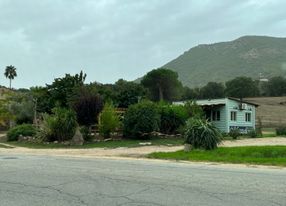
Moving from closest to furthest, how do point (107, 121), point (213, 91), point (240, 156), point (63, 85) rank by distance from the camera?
point (240, 156) → point (107, 121) → point (63, 85) → point (213, 91)

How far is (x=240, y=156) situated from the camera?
20094mm

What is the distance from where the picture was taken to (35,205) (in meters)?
8.95

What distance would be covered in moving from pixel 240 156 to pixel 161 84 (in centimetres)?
8325

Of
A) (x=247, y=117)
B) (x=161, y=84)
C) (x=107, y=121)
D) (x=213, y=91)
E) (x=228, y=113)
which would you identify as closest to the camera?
(x=107, y=121)

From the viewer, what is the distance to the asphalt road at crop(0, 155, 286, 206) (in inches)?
362

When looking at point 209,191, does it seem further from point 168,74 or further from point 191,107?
point 168,74

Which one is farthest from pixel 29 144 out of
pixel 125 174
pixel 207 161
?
pixel 125 174

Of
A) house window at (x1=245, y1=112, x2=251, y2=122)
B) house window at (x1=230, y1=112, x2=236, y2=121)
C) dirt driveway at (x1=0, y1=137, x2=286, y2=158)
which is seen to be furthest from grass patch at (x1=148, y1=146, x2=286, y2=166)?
house window at (x1=245, y1=112, x2=251, y2=122)

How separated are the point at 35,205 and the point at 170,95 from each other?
95618 mm

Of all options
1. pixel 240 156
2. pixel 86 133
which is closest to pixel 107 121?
pixel 86 133

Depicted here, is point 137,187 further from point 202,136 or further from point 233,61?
point 233,61

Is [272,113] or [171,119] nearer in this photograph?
[171,119]

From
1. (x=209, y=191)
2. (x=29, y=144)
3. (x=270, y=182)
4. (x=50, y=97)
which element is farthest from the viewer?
(x=50, y=97)

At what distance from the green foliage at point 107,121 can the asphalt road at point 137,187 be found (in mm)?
20284
